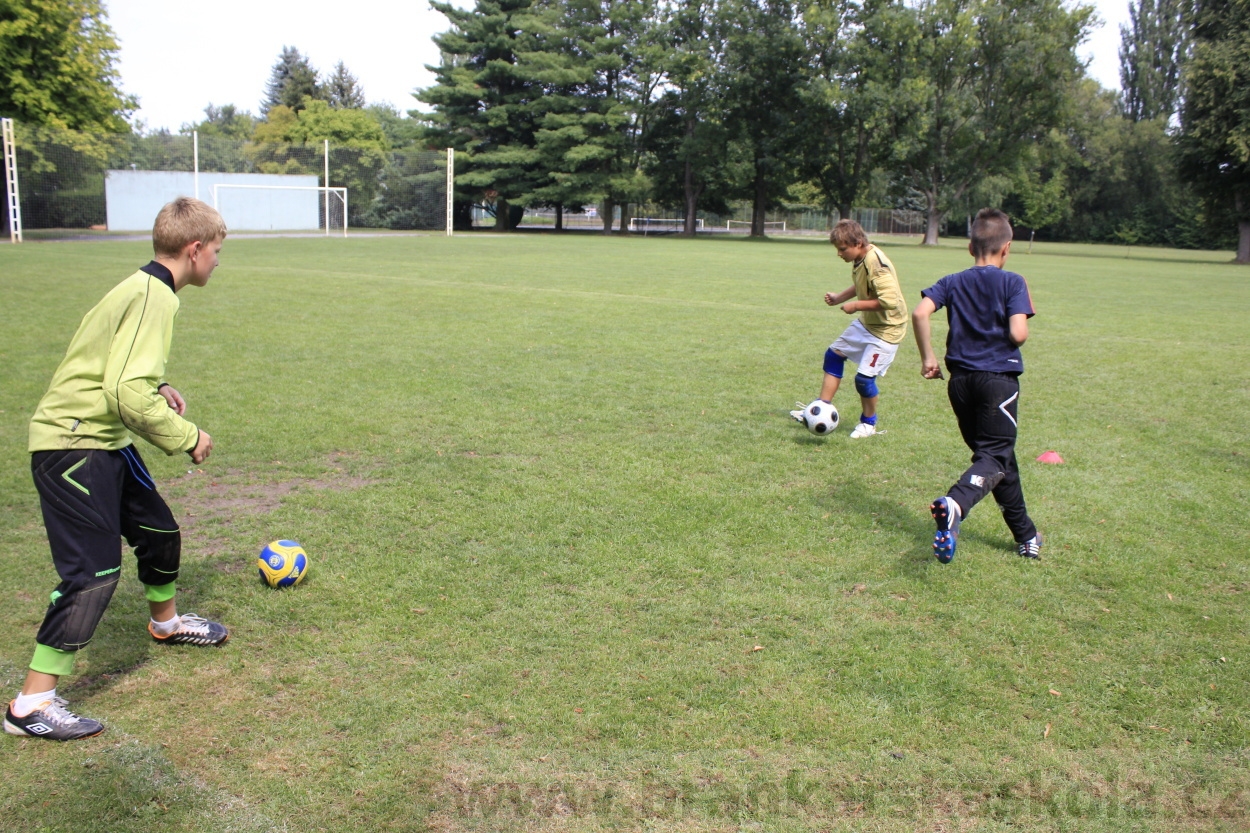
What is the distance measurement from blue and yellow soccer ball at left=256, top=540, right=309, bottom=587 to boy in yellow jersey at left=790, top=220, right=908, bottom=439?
168 inches

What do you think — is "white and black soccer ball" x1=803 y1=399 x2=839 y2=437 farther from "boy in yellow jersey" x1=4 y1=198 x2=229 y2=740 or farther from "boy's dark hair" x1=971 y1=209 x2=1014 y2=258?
"boy in yellow jersey" x1=4 y1=198 x2=229 y2=740

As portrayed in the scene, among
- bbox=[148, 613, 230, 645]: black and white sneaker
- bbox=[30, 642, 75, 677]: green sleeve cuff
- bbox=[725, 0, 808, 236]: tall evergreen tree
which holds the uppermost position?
bbox=[725, 0, 808, 236]: tall evergreen tree

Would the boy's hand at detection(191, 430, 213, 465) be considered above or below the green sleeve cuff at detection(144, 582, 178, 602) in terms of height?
above

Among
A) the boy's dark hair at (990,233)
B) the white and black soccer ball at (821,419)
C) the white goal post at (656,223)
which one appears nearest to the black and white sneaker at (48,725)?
the boy's dark hair at (990,233)

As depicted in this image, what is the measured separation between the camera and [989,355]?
467 cm

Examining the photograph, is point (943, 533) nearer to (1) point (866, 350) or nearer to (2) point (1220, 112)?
(1) point (866, 350)

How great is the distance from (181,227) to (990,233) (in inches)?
155

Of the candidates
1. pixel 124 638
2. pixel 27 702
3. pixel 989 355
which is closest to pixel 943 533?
pixel 989 355

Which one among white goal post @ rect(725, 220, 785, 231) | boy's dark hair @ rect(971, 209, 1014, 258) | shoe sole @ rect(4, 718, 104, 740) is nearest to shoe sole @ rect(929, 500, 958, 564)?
boy's dark hair @ rect(971, 209, 1014, 258)

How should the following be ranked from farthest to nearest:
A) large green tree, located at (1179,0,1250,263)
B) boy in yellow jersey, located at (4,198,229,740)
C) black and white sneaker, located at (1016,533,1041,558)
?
large green tree, located at (1179,0,1250,263)
black and white sneaker, located at (1016,533,1041,558)
boy in yellow jersey, located at (4,198,229,740)

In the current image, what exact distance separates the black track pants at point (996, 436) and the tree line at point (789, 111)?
1539 inches

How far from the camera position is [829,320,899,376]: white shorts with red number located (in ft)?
23.4

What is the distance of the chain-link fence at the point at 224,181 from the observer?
91.8ft

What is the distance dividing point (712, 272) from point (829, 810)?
20973 mm
